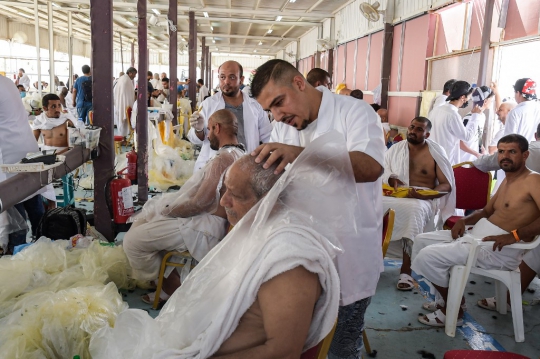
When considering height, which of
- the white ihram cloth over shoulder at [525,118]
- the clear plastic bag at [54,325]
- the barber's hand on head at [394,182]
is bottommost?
the clear plastic bag at [54,325]

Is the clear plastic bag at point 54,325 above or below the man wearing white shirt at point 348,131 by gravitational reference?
below

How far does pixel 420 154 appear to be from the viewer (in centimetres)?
400

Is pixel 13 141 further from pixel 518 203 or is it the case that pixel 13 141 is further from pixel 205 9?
pixel 205 9

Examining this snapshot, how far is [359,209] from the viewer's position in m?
1.61

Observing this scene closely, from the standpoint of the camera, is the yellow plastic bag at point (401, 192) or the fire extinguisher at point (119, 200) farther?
the fire extinguisher at point (119, 200)

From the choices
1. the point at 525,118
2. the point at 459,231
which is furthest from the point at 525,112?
the point at 459,231

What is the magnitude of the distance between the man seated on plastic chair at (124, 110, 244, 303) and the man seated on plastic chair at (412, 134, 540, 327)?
4.68 ft

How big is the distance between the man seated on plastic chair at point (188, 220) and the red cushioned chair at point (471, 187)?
7.04 feet

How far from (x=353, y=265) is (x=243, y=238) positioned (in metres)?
0.51

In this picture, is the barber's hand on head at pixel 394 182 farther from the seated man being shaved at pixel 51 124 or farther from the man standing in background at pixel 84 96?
the man standing in background at pixel 84 96

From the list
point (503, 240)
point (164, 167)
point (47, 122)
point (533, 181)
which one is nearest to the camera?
point (503, 240)

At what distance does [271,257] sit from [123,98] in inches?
363

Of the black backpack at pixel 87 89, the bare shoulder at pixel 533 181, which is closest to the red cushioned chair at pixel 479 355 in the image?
the bare shoulder at pixel 533 181

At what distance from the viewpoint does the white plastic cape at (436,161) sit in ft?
12.5
